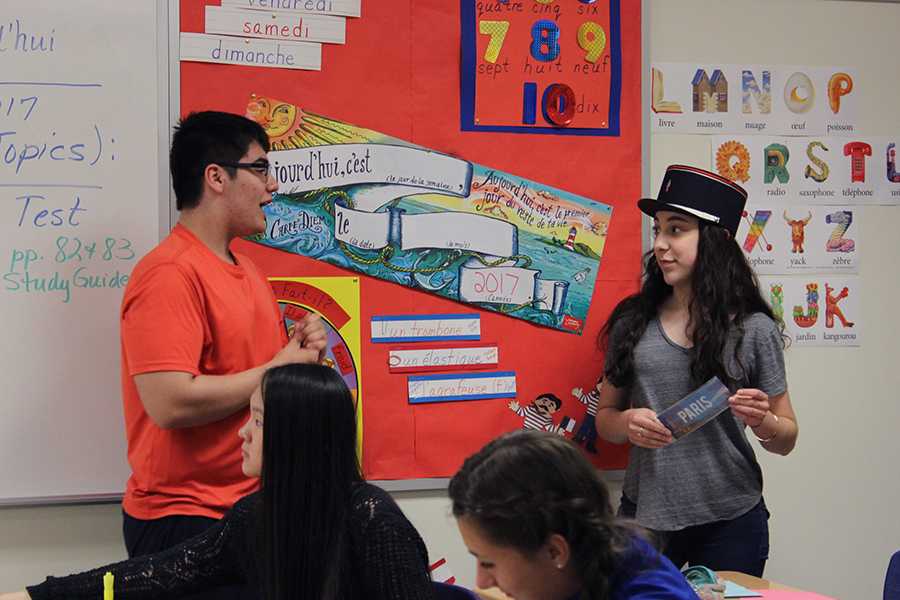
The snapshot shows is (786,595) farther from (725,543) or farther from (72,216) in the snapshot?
(72,216)

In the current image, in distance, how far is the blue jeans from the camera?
246 cm

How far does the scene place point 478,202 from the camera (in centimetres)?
277

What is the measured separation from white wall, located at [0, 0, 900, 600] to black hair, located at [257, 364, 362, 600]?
1647mm

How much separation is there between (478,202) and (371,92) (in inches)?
17.1

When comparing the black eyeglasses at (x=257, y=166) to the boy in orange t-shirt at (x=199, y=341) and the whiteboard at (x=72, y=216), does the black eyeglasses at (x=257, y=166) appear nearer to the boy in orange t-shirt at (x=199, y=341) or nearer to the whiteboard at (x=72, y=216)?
the boy in orange t-shirt at (x=199, y=341)

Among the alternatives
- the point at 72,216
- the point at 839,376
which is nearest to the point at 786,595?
the point at 839,376

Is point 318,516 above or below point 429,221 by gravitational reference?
below

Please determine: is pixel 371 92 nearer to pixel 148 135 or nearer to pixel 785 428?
pixel 148 135

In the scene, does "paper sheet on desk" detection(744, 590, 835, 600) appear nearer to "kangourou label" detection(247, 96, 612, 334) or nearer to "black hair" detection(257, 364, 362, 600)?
"black hair" detection(257, 364, 362, 600)

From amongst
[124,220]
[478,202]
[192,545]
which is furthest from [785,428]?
[124,220]

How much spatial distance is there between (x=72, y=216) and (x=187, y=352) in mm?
716

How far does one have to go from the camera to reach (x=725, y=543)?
8.10ft

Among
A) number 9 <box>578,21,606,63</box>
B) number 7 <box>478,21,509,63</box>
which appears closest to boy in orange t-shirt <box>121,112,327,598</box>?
number 7 <box>478,21,509,63</box>

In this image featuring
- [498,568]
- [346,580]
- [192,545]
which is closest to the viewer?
[498,568]
